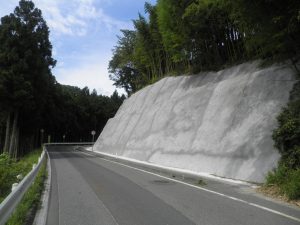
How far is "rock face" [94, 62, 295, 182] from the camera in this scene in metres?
15.8

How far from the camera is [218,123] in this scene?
20281mm

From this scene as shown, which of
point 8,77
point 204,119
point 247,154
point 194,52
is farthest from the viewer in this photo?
point 8,77

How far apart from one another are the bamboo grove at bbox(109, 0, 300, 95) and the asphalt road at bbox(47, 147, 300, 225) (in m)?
6.31

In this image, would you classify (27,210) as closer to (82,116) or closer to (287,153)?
(287,153)

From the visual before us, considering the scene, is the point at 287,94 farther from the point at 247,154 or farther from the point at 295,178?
the point at 295,178

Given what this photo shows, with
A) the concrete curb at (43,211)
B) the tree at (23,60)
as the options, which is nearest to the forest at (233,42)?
the concrete curb at (43,211)

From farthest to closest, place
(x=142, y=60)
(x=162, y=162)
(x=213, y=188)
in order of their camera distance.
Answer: (x=142, y=60), (x=162, y=162), (x=213, y=188)

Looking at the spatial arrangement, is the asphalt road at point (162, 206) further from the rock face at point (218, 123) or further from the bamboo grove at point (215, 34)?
the bamboo grove at point (215, 34)

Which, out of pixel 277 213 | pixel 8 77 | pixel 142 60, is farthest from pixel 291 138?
pixel 142 60

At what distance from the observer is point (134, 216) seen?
8211mm

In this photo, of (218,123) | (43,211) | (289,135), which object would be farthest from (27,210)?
(218,123)

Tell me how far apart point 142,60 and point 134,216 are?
37.2m

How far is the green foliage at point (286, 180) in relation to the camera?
401 inches

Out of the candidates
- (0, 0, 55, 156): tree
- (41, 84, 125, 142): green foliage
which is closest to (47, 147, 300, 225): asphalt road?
(0, 0, 55, 156): tree
